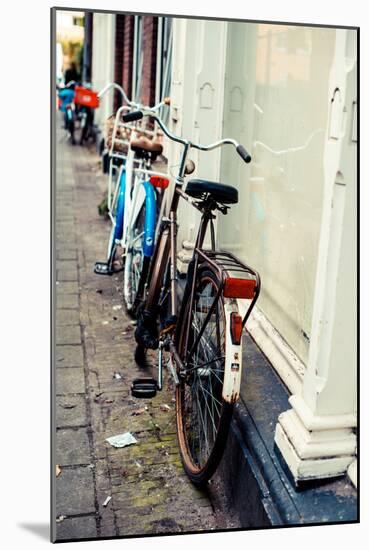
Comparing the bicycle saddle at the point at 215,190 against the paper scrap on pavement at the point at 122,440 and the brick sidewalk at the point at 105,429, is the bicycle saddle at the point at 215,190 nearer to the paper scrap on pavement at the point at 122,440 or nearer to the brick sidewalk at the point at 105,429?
the brick sidewalk at the point at 105,429

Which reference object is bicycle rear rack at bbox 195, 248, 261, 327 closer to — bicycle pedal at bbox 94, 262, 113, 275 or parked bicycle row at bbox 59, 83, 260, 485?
parked bicycle row at bbox 59, 83, 260, 485

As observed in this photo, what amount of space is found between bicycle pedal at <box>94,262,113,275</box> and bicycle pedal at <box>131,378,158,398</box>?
1.24 m

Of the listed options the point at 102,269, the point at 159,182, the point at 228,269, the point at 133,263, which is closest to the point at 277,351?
the point at 228,269

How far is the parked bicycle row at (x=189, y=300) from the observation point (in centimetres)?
Result: 246

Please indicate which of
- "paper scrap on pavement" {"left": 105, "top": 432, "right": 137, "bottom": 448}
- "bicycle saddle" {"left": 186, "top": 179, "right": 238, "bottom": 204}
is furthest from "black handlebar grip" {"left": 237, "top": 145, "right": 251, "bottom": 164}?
"paper scrap on pavement" {"left": 105, "top": 432, "right": 137, "bottom": 448}

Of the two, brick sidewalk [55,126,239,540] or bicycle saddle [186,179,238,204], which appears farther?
bicycle saddle [186,179,238,204]

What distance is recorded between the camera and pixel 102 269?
4.34m

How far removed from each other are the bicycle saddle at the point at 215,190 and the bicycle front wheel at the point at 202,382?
0.95ft

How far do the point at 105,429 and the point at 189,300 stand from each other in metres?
0.68

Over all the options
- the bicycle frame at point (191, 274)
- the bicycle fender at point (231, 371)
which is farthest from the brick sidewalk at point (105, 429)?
the bicycle fender at point (231, 371)

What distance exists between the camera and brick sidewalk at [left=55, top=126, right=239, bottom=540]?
2600 mm

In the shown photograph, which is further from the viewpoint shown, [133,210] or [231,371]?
[133,210]

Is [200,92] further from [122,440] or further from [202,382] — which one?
[122,440]

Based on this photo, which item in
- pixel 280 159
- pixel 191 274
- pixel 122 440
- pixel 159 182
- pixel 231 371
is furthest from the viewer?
→ pixel 159 182
